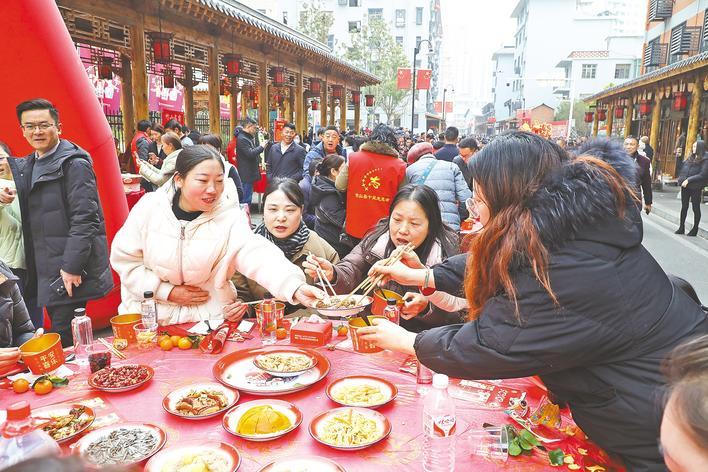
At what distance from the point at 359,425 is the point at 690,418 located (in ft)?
3.45

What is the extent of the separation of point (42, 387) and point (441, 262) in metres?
2.04

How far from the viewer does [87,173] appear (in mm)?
3377

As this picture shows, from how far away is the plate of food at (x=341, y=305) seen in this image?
2.37 metres

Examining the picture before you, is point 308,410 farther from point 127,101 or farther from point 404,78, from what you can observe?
point 404,78

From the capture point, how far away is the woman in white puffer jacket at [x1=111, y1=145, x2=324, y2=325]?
2645 millimetres

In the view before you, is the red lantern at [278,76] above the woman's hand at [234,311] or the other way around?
above

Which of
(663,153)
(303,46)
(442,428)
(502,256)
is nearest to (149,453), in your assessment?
(442,428)

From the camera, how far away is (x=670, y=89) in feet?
51.7

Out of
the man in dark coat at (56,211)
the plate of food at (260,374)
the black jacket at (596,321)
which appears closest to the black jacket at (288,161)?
the man in dark coat at (56,211)

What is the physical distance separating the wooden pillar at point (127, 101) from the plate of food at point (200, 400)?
9399mm

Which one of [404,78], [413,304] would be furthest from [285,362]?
[404,78]

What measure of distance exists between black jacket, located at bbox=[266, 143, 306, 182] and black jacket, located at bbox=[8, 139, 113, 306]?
4778mm

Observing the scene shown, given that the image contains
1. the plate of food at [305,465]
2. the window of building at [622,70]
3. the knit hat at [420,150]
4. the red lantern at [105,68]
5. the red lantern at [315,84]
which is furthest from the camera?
the window of building at [622,70]

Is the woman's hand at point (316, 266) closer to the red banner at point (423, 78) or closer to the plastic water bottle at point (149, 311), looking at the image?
the plastic water bottle at point (149, 311)
